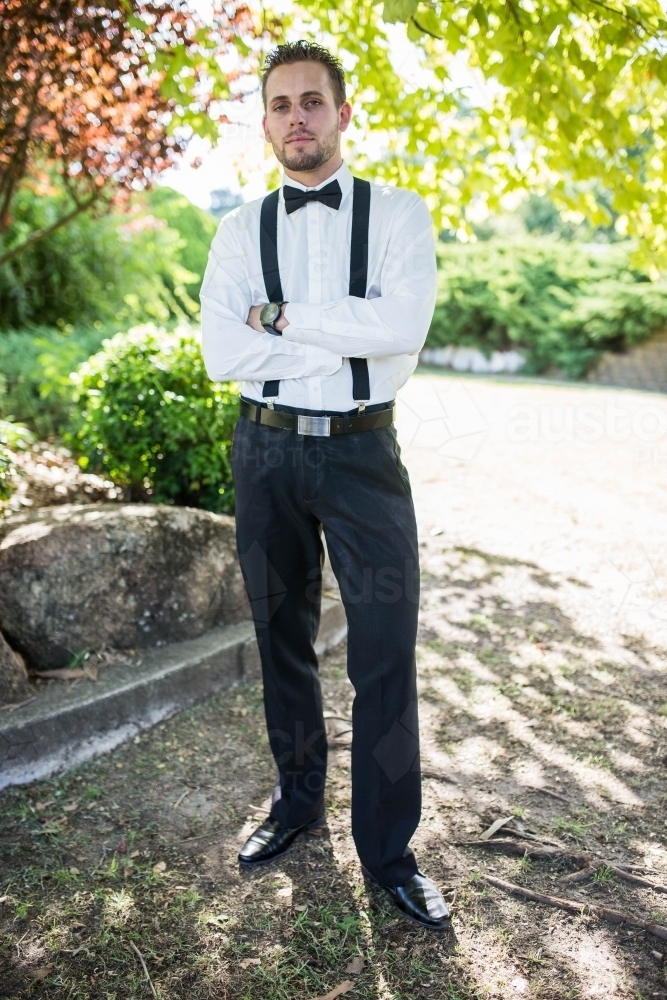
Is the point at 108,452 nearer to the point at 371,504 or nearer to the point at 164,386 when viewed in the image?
the point at 164,386

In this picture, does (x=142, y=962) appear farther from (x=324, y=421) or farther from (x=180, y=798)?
(x=324, y=421)

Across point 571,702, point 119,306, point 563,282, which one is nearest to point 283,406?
point 571,702

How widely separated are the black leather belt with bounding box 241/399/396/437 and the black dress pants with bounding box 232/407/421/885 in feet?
0.07

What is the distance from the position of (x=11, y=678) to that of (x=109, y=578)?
58 centimetres

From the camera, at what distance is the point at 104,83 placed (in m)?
4.67

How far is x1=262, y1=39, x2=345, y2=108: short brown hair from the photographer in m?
2.44

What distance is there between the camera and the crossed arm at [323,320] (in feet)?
7.63

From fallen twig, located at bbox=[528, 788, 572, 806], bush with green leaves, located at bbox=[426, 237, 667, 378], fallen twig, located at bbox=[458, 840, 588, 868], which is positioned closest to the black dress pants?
Answer: fallen twig, located at bbox=[458, 840, 588, 868]

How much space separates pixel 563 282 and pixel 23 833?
16.7 m

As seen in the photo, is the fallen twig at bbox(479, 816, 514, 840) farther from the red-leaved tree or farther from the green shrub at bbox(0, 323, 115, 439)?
the green shrub at bbox(0, 323, 115, 439)

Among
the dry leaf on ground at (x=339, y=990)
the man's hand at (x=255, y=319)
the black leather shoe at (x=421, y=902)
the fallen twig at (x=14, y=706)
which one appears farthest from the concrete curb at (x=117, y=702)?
the man's hand at (x=255, y=319)

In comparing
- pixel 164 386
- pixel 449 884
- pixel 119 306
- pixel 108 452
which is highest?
pixel 119 306

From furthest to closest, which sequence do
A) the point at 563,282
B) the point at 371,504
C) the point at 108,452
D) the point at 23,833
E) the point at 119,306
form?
1. the point at 563,282
2. the point at 119,306
3. the point at 108,452
4. the point at 23,833
5. the point at 371,504

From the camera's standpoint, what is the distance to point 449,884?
2.55 metres
